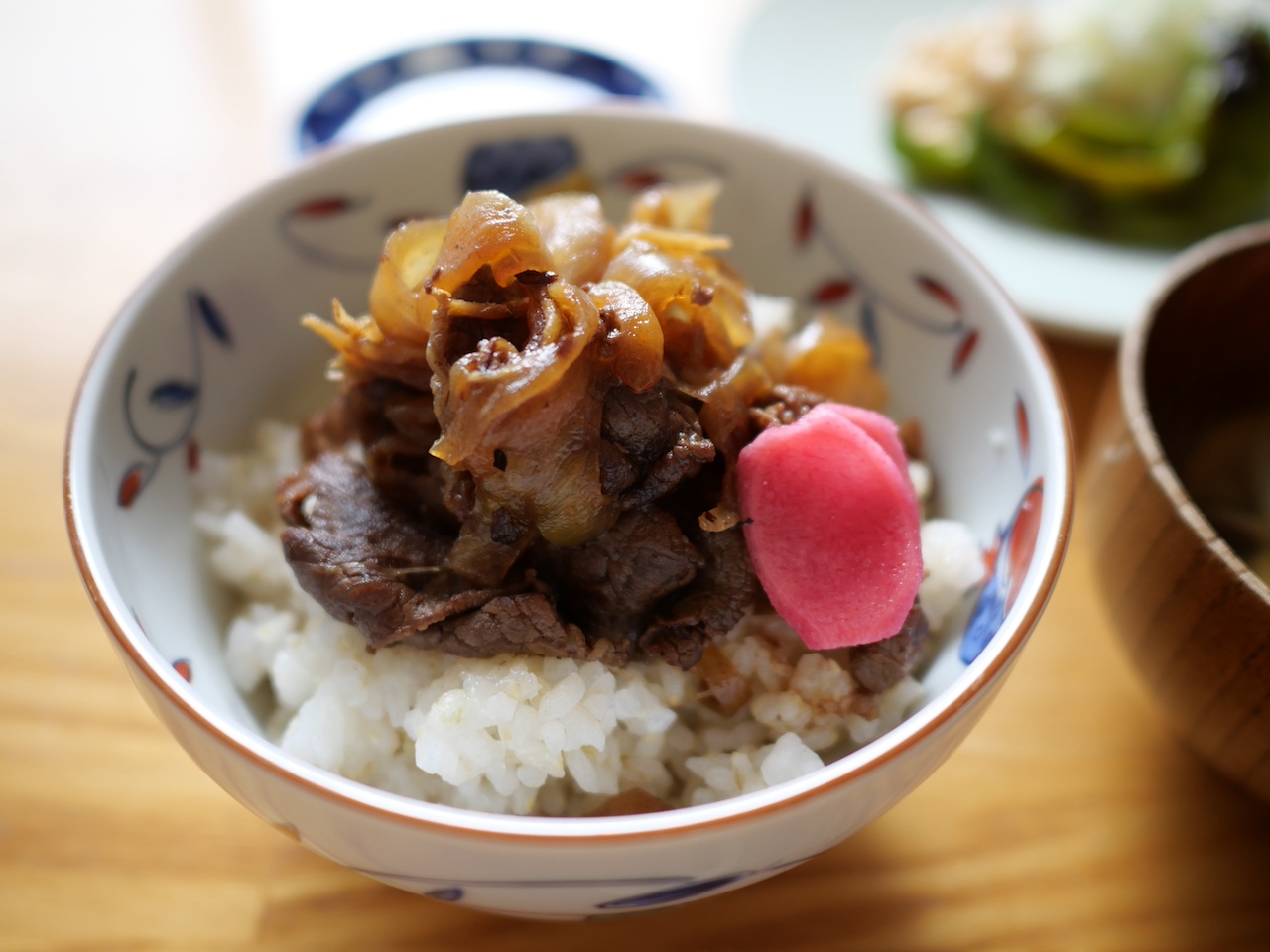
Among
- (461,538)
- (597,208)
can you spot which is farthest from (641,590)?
(597,208)

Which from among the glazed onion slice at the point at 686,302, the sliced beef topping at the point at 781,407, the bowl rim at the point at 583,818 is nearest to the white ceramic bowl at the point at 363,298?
the bowl rim at the point at 583,818

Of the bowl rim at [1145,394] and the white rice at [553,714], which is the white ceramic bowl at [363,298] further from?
the bowl rim at [1145,394]

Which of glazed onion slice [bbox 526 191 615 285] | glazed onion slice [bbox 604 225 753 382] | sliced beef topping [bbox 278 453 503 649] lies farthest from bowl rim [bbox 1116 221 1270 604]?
sliced beef topping [bbox 278 453 503 649]

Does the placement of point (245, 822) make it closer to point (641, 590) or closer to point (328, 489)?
point (328, 489)

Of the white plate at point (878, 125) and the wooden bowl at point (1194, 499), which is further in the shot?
the white plate at point (878, 125)

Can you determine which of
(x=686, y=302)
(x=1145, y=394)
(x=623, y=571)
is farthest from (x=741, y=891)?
(x=1145, y=394)

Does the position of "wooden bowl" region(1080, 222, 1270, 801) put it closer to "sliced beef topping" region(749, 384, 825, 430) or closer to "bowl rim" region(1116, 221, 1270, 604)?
"bowl rim" region(1116, 221, 1270, 604)
